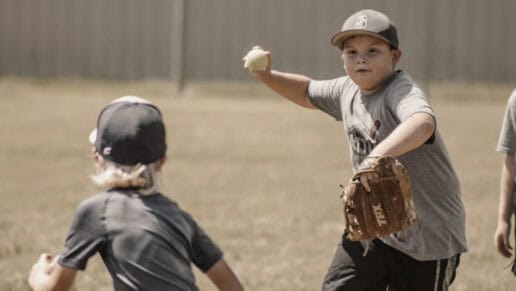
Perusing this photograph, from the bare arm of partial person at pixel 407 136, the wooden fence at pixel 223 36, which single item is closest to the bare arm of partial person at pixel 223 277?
the bare arm of partial person at pixel 407 136

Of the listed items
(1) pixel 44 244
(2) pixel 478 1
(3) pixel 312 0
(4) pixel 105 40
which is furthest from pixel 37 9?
(1) pixel 44 244

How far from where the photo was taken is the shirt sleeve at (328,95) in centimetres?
432

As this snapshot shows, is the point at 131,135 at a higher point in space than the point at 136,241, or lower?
higher

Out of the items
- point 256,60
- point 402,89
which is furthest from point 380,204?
point 256,60

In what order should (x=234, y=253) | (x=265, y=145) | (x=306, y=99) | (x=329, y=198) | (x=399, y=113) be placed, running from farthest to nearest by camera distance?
1. (x=265, y=145)
2. (x=329, y=198)
3. (x=234, y=253)
4. (x=306, y=99)
5. (x=399, y=113)

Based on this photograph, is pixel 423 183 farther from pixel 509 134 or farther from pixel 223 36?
pixel 223 36

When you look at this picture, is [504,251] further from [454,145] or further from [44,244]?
[454,145]

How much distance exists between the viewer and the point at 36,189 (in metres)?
9.38

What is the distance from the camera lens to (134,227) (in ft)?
9.93

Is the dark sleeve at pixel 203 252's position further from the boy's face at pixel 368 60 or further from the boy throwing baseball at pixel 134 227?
the boy's face at pixel 368 60

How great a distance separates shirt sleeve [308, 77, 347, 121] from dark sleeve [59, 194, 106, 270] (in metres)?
1.51

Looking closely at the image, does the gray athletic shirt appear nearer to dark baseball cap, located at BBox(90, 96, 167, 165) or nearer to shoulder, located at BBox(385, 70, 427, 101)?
shoulder, located at BBox(385, 70, 427, 101)

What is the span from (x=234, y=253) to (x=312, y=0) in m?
12.1

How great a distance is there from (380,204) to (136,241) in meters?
1.00
